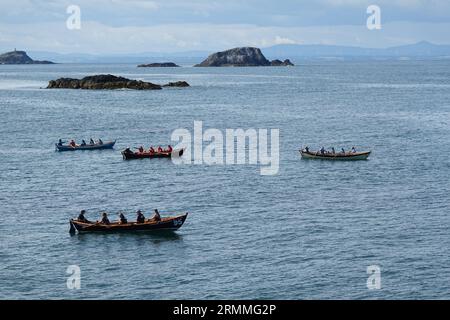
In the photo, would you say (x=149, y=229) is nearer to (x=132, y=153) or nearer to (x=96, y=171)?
(x=96, y=171)

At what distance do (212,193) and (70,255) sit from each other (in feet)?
71.6

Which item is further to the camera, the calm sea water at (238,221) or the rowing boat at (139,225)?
the rowing boat at (139,225)

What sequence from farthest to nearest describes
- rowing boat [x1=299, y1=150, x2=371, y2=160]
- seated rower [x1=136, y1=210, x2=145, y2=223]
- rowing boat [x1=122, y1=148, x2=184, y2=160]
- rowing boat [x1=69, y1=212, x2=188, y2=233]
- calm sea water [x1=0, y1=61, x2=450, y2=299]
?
rowing boat [x1=122, y1=148, x2=184, y2=160] → rowing boat [x1=299, y1=150, x2=371, y2=160] → seated rower [x1=136, y1=210, x2=145, y2=223] → rowing boat [x1=69, y1=212, x2=188, y2=233] → calm sea water [x1=0, y1=61, x2=450, y2=299]

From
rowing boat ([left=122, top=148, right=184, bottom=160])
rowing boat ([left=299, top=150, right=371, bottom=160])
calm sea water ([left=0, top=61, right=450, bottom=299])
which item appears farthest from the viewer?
rowing boat ([left=122, top=148, right=184, bottom=160])

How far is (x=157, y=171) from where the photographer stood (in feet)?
274

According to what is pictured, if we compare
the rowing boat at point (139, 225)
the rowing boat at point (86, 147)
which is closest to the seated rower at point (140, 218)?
the rowing boat at point (139, 225)

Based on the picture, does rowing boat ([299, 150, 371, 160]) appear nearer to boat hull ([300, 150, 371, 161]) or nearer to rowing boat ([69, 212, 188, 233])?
boat hull ([300, 150, 371, 161])

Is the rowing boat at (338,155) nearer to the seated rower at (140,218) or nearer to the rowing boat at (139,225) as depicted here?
the rowing boat at (139,225)

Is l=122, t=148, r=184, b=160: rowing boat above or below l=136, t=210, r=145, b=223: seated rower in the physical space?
above

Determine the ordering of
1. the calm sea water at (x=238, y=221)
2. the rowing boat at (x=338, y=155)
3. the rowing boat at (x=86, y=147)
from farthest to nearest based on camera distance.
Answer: the rowing boat at (x=86, y=147), the rowing boat at (x=338, y=155), the calm sea water at (x=238, y=221)

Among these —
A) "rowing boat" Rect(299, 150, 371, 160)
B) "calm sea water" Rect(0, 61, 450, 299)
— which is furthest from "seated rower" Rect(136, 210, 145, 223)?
"rowing boat" Rect(299, 150, 371, 160)

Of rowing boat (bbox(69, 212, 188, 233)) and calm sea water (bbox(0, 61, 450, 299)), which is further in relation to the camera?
rowing boat (bbox(69, 212, 188, 233))

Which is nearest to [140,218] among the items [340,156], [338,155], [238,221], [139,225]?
[139,225]

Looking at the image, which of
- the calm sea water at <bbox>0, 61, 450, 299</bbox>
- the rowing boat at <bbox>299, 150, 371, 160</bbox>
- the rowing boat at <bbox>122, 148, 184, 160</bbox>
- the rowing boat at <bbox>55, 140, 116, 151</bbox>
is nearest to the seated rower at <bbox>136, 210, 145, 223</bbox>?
the calm sea water at <bbox>0, 61, 450, 299</bbox>
